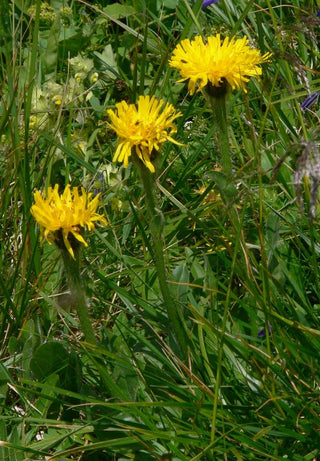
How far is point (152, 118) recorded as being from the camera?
131cm

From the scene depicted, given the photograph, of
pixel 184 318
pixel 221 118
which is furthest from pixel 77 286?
pixel 221 118

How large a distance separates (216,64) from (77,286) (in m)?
0.48

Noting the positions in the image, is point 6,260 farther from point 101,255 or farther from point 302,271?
point 302,271

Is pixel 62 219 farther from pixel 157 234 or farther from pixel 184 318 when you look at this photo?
pixel 184 318

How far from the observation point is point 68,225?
126 cm

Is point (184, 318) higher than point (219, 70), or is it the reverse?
point (219, 70)

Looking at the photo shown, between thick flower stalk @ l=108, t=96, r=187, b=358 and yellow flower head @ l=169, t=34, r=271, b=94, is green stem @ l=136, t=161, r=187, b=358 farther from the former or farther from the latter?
yellow flower head @ l=169, t=34, r=271, b=94

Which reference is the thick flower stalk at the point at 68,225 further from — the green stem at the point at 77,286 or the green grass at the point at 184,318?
the green grass at the point at 184,318

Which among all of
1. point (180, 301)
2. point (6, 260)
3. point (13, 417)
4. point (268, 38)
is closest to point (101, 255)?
point (6, 260)

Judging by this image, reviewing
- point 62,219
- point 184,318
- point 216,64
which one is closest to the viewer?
point 62,219

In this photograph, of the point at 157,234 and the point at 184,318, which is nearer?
the point at 157,234

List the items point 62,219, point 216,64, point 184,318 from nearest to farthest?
point 62,219 → point 216,64 → point 184,318

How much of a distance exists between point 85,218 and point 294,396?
47 centimetres

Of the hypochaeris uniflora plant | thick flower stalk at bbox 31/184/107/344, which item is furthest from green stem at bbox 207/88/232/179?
thick flower stalk at bbox 31/184/107/344
